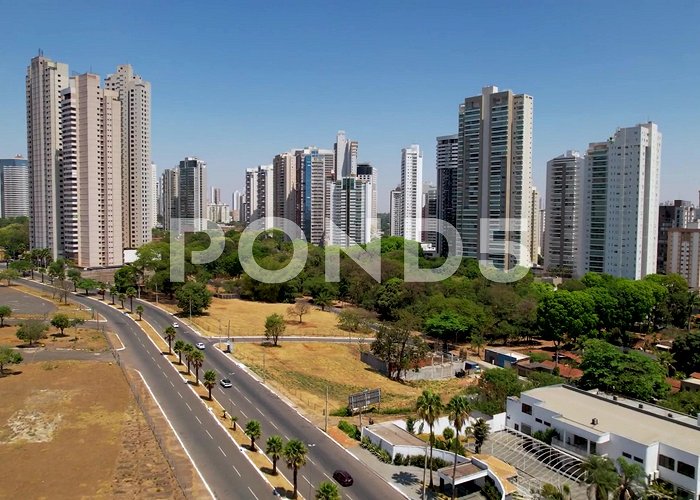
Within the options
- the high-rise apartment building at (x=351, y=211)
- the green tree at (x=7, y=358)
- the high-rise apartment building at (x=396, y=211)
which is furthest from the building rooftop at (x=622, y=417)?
the high-rise apartment building at (x=396, y=211)

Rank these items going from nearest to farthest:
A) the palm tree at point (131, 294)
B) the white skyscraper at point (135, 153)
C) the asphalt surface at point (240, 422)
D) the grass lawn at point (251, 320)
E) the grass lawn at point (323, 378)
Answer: the asphalt surface at point (240, 422), the grass lawn at point (323, 378), the grass lawn at point (251, 320), the palm tree at point (131, 294), the white skyscraper at point (135, 153)

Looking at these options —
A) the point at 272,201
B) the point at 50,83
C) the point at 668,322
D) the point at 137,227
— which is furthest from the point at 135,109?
the point at 668,322

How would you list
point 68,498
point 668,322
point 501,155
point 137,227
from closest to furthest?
point 68,498
point 668,322
point 501,155
point 137,227

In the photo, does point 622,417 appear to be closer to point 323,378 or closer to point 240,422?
point 240,422

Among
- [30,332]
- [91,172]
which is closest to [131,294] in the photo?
[30,332]

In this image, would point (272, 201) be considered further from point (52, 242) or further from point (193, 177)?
point (52, 242)

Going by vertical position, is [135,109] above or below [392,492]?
above

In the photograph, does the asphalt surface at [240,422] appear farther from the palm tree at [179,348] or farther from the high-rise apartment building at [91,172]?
the high-rise apartment building at [91,172]
